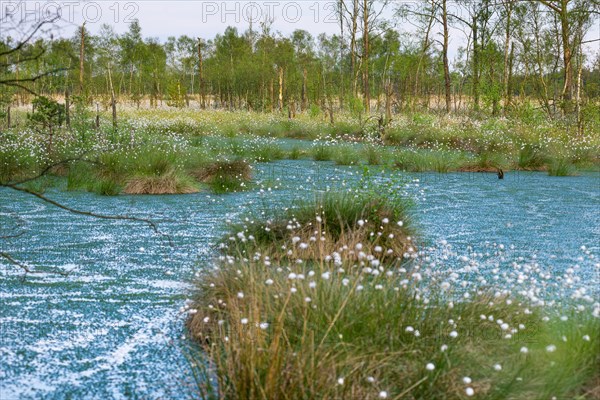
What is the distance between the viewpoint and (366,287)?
4.11m

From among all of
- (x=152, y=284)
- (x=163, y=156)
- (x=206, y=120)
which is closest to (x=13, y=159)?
→ (x=163, y=156)

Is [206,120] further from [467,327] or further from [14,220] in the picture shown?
[467,327]

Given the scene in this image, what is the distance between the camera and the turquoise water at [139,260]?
4301mm

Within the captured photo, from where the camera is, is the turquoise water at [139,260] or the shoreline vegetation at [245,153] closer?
the turquoise water at [139,260]

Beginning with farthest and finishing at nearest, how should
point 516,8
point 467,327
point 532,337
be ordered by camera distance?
→ point 516,8 → point 532,337 → point 467,327

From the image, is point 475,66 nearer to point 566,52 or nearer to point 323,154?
point 566,52

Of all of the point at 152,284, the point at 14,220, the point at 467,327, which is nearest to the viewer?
the point at 467,327

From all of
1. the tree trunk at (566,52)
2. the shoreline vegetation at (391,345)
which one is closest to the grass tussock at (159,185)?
the shoreline vegetation at (391,345)

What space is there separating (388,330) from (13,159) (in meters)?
10.8

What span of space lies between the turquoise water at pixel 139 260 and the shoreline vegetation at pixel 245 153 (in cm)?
80

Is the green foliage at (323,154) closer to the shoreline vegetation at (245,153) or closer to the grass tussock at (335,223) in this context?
the shoreline vegetation at (245,153)

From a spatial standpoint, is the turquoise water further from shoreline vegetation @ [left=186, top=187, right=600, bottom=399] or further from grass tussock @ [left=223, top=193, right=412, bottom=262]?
shoreline vegetation @ [left=186, top=187, right=600, bottom=399]

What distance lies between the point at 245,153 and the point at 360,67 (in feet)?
55.3

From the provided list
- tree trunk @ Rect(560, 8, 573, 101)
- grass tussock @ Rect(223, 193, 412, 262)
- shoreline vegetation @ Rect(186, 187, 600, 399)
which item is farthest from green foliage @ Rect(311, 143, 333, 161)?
shoreline vegetation @ Rect(186, 187, 600, 399)
